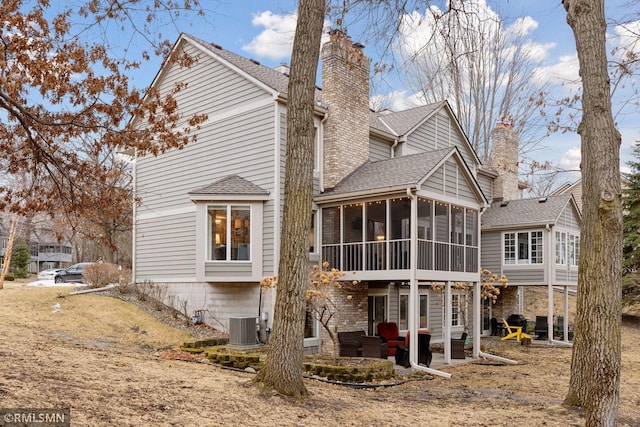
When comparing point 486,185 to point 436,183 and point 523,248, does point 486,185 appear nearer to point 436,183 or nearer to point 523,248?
point 523,248

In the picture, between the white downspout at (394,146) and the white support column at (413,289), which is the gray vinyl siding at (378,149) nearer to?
the white downspout at (394,146)

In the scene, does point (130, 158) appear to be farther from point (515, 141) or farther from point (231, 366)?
point (515, 141)

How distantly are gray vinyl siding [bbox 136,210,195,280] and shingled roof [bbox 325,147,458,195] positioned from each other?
16.0ft

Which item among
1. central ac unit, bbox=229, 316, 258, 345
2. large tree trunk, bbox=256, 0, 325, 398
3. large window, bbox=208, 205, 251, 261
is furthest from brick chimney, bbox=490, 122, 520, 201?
large tree trunk, bbox=256, 0, 325, 398

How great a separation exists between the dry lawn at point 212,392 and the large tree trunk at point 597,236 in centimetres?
85

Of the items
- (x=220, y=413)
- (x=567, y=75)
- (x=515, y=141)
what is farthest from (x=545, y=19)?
(x=515, y=141)

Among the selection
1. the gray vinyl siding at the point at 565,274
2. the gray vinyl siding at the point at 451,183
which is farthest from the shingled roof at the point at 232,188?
the gray vinyl siding at the point at 565,274

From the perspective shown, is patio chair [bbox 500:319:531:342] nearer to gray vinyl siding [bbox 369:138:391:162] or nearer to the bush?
gray vinyl siding [bbox 369:138:391:162]

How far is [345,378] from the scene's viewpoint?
10680 mm

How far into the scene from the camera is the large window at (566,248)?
838 inches

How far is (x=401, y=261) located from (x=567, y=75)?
6.12 metres

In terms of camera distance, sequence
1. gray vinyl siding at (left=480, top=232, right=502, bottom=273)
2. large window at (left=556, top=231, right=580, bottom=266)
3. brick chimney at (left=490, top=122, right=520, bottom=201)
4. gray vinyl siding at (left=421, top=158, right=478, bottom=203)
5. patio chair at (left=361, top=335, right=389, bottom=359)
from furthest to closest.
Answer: brick chimney at (left=490, top=122, right=520, bottom=201) → gray vinyl siding at (left=480, top=232, right=502, bottom=273) → large window at (left=556, top=231, right=580, bottom=266) → gray vinyl siding at (left=421, top=158, right=478, bottom=203) → patio chair at (left=361, top=335, right=389, bottom=359)

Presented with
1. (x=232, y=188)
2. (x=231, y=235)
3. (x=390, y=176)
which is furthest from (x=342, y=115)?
(x=231, y=235)

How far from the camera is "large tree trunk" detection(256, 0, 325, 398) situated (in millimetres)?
8062
